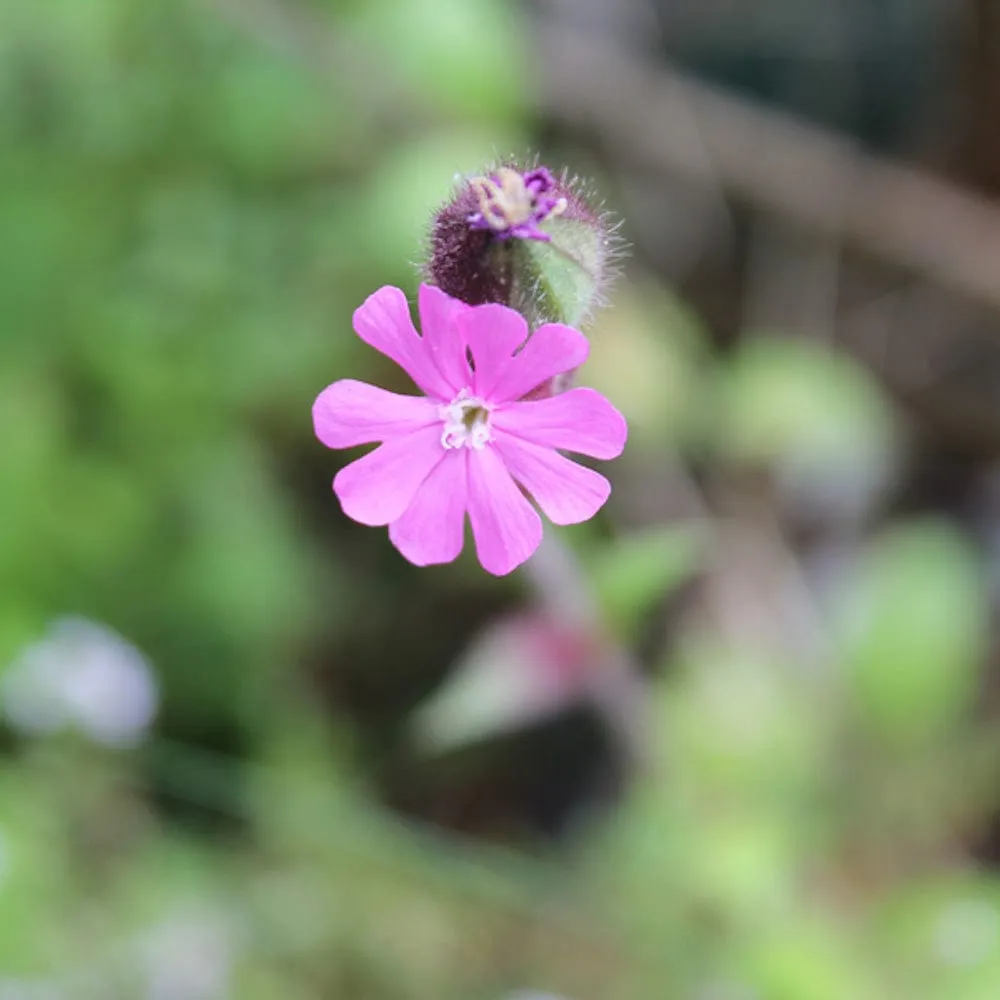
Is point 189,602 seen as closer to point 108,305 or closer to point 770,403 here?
point 108,305

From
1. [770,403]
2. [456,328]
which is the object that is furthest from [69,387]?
[456,328]

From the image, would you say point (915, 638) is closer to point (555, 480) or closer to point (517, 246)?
point (555, 480)

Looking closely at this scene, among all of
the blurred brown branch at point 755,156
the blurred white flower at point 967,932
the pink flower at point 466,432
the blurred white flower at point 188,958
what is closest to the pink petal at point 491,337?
the pink flower at point 466,432

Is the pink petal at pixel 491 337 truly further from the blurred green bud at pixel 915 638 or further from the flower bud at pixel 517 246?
the blurred green bud at pixel 915 638

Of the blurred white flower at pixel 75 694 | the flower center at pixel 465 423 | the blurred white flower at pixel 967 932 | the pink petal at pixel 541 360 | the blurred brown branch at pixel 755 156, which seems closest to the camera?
the pink petal at pixel 541 360

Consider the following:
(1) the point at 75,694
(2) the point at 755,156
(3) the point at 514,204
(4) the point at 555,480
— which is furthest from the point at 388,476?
(2) the point at 755,156

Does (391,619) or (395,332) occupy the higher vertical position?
(391,619)
